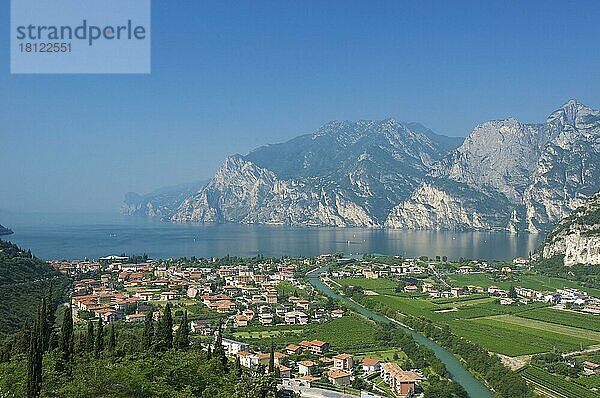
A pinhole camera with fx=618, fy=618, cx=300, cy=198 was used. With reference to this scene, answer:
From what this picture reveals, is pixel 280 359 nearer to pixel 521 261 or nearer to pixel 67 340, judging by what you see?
pixel 67 340

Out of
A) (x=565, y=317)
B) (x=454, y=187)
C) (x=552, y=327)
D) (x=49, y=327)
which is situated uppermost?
(x=454, y=187)

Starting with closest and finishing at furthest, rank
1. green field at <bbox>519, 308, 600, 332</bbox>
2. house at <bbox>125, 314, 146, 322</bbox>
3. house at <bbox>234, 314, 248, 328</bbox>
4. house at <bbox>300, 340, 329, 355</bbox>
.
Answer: house at <bbox>300, 340, 329, 355</bbox>
green field at <bbox>519, 308, 600, 332</bbox>
house at <bbox>234, 314, 248, 328</bbox>
house at <bbox>125, 314, 146, 322</bbox>

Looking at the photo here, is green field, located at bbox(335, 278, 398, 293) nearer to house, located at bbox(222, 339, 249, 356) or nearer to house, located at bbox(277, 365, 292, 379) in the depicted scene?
house, located at bbox(222, 339, 249, 356)

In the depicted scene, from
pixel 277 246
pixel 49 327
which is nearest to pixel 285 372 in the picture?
pixel 49 327

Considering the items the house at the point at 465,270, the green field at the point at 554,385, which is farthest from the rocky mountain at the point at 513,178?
the green field at the point at 554,385

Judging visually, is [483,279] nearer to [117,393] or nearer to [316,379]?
[316,379]

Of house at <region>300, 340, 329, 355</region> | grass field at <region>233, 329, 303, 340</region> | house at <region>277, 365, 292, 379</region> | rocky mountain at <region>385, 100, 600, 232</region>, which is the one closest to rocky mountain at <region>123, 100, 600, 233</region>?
rocky mountain at <region>385, 100, 600, 232</region>

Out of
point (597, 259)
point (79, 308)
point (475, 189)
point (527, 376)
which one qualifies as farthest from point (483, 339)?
point (475, 189)
